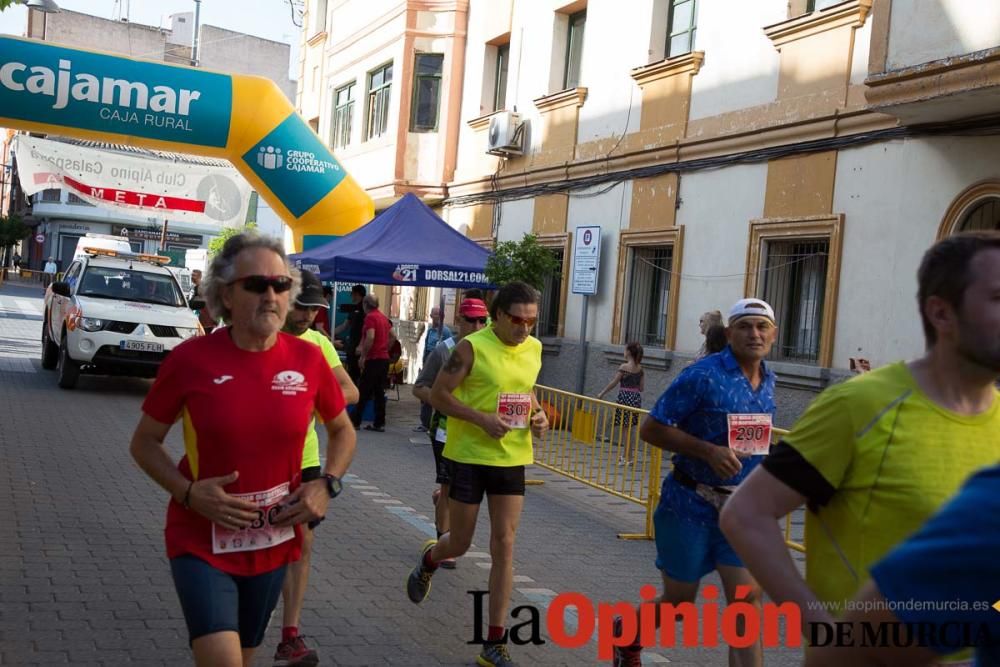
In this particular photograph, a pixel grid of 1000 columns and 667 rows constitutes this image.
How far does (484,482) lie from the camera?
575cm

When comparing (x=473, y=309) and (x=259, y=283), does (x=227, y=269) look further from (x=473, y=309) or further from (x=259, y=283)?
(x=473, y=309)

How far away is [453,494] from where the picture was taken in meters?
5.79

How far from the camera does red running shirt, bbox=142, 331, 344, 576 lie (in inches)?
136

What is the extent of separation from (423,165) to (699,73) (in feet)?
30.0

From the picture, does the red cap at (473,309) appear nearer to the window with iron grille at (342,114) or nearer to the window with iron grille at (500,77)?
the window with iron grille at (500,77)

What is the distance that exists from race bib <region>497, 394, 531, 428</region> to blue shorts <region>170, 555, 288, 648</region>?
2.38 meters

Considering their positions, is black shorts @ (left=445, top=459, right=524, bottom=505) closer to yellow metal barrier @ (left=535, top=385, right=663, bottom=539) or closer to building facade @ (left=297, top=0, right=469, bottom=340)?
yellow metal barrier @ (left=535, top=385, right=663, bottom=539)

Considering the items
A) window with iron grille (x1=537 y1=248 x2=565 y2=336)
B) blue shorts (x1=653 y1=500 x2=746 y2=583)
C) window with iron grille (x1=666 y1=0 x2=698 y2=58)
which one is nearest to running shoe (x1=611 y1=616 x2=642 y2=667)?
blue shorts (x1=653 y1=500 x2=746 y2=583)

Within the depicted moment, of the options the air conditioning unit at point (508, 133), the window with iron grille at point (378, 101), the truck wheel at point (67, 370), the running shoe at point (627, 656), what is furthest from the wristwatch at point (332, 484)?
the window with iron grille at point (378, 101)

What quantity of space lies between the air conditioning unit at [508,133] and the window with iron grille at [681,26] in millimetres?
→ 4162

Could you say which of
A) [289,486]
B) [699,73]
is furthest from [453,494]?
[699,73]

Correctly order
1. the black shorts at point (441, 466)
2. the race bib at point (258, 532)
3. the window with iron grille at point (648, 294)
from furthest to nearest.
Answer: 1. the window with iron grille at point (648, 294)
2. the black shorts at point (441, 466)
3. the race bib at point (258, 532)

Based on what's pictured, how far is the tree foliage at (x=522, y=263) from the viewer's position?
15.9 metres

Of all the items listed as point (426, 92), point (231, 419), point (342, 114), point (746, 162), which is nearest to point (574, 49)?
point (426, 92)
